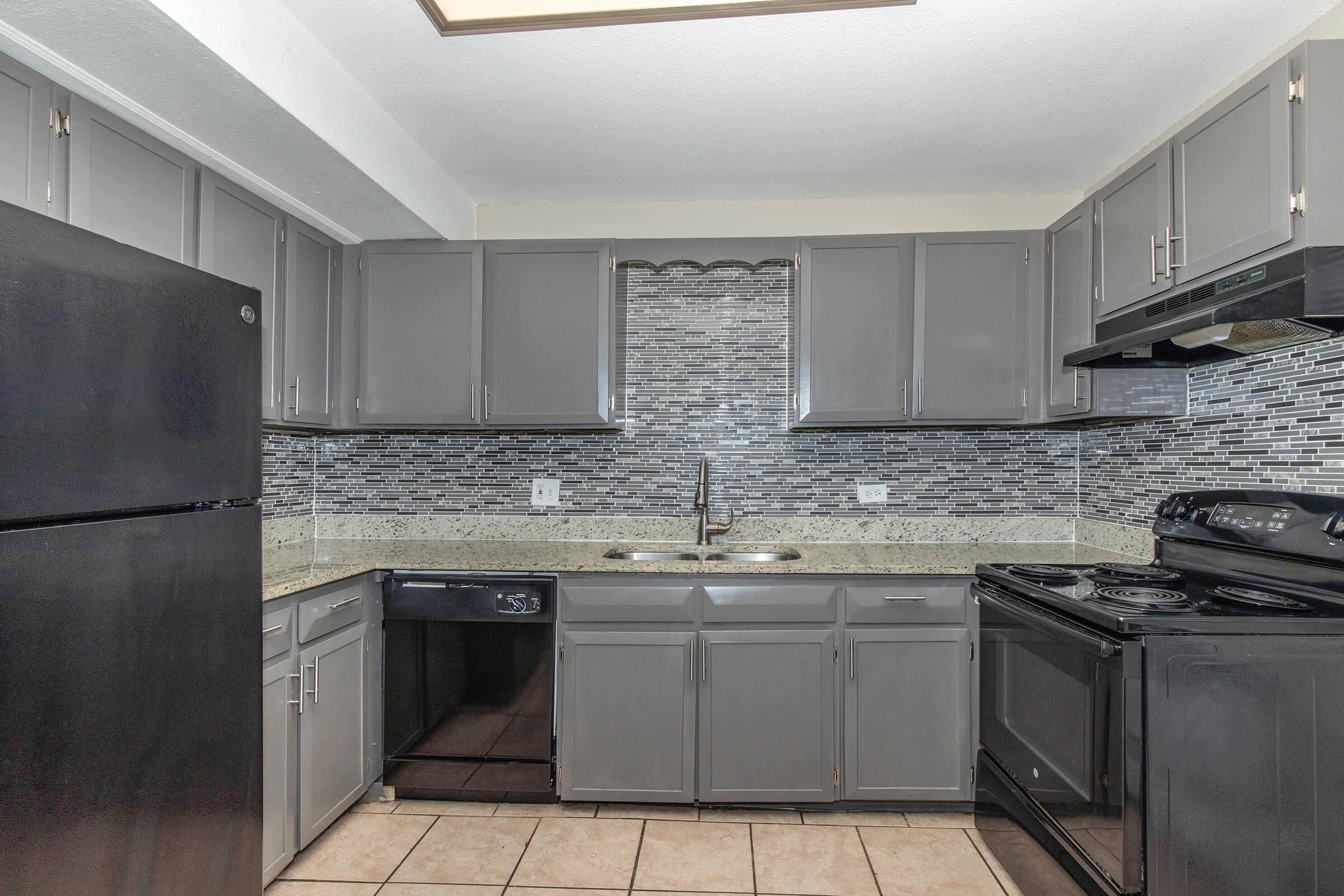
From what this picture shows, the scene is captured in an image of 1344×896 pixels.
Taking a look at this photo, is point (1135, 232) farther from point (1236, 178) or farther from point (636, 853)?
point (636, 853)

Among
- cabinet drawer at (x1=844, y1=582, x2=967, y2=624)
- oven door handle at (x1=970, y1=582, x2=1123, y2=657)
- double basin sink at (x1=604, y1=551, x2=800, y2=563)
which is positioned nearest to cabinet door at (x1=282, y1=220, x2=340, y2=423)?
double basin sink at (x1=604, y1=551, x2=800, y2=563)

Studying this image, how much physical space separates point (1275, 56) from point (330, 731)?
3332 millimetres

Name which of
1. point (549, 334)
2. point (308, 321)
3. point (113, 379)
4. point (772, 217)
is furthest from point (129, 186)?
point (772, 217)

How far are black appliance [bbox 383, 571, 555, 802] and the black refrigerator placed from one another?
1.13 meters

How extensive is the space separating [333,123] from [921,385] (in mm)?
2122

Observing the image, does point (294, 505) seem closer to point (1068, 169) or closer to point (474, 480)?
point (474, 480)

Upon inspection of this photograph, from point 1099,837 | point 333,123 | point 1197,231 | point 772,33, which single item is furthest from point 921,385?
point 333,123

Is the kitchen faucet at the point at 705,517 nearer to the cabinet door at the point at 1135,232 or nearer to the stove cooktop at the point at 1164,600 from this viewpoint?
the stove cooktop at the point at 1164,600

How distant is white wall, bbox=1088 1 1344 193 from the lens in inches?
68.9

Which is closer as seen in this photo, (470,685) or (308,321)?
(470,685)

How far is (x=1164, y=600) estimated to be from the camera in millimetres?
1635

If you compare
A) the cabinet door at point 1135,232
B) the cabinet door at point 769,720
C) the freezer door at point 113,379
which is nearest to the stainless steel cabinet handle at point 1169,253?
the cabinet door at point 1135,232

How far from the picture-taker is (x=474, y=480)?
3.07 m

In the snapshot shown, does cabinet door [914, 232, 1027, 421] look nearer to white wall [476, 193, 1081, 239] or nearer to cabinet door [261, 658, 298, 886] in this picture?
white wall [476, 193, 1081, 239]
